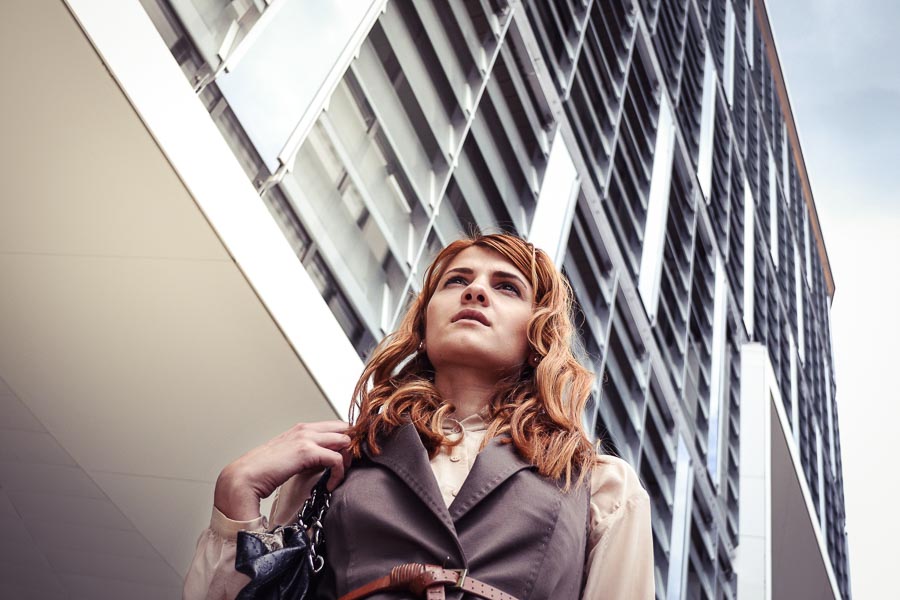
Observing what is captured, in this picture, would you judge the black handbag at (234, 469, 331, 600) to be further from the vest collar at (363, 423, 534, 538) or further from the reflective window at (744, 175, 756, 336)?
the reflective window at (744, 175, 756, 336)

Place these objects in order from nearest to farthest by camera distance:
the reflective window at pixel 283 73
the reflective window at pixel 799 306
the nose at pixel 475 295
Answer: the nose at pixel 475 295
the reflective window at pixel 283 73
the reflective window at pixel 799 306

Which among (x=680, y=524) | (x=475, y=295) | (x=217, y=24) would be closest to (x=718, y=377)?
(x=680, y=524)

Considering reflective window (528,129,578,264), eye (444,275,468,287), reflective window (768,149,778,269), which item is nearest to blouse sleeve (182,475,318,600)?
eye (444,275,468,287)

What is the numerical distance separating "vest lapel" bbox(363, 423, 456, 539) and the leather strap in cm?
9

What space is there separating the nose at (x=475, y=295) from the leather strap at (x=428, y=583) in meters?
0.81

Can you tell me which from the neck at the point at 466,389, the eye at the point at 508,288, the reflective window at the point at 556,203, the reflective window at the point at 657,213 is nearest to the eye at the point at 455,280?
the eye at the point at 508,288

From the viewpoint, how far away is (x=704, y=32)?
22.2 metres

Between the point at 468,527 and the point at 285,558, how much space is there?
40cm

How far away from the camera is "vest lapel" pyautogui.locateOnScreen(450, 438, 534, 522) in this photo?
2.10m

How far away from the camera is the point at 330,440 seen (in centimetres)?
227

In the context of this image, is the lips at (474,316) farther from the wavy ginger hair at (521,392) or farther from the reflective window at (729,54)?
the reflective window at (729,54)

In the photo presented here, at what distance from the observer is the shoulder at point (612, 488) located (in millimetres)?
2248

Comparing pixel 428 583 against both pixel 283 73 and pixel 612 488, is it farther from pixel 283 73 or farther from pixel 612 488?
pixel 283 73

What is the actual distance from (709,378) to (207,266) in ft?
47.2
